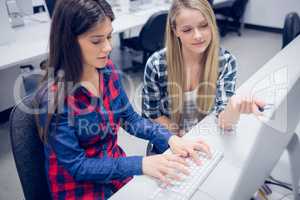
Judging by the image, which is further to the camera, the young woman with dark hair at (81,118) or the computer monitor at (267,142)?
the young woman with dark hair at (81,118)

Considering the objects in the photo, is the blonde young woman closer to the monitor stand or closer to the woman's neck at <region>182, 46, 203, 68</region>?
the woman's neck at <region>182, 46, 203, 68</region>

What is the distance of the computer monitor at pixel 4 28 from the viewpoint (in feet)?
6.52

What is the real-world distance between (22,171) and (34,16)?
8.18 feet

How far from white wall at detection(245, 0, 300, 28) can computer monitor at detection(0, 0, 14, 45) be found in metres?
3.72

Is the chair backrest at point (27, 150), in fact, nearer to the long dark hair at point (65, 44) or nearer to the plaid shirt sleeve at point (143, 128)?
the long dark hair at point (65, 44)

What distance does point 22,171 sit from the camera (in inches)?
28.9

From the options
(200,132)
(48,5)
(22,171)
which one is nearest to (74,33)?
(22,171)

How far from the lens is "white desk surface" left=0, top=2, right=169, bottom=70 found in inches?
70.9

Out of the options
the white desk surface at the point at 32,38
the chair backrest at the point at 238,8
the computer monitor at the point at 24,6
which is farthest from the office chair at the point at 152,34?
the chair backrest at the point at 238,8

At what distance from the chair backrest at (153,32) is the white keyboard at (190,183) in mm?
1845

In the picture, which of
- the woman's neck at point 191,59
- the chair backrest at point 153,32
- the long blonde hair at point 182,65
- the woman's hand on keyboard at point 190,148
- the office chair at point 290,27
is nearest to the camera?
the woman's hand on keyboard at point 190,148

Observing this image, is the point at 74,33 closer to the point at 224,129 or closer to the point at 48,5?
the point at 224,129

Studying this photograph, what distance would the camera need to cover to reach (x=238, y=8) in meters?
4.08

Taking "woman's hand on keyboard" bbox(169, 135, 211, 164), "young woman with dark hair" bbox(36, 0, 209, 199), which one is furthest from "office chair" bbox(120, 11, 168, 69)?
"woman's hand on keyboard" bbox(169, 135, 211, 164)
